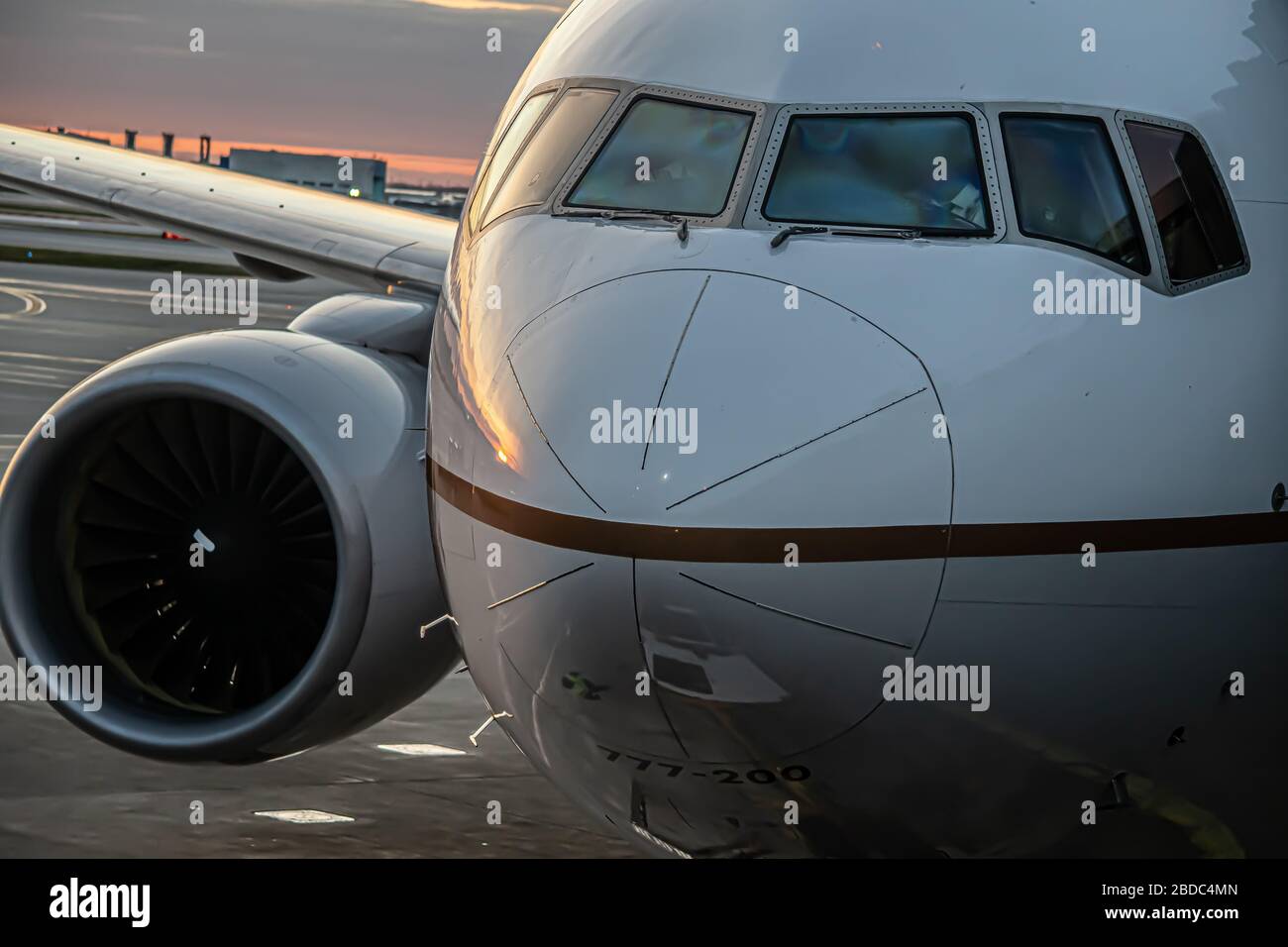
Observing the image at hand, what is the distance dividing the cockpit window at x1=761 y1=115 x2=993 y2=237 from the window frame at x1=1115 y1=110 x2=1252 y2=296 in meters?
0.50

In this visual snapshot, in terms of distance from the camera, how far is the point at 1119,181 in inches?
227

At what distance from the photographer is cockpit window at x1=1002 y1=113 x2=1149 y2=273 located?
5.62 metres

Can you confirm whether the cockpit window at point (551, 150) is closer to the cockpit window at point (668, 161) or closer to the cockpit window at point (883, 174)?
the cockpit window at point (668, 161)

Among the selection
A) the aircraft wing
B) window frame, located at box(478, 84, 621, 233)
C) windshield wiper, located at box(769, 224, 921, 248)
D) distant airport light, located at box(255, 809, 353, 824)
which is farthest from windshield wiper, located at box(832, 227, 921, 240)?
distant airport light, located at box(255, 809, 353, 824)

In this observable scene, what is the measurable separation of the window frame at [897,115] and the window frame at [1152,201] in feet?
1.50

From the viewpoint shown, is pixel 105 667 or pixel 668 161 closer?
pixel 668 161

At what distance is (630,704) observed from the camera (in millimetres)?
5184

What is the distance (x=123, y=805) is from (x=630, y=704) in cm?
535

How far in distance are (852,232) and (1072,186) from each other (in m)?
0.73
